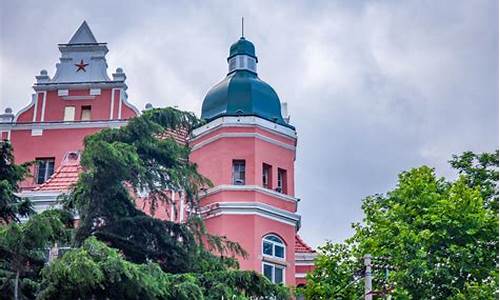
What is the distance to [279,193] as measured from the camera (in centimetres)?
2361

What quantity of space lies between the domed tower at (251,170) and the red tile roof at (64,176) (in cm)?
364

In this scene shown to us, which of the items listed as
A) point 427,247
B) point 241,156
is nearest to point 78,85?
point 241,156

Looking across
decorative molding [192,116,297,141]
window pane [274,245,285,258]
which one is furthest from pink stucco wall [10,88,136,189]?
window pane [274,245,285,258]

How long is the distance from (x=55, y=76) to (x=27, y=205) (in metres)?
11.5

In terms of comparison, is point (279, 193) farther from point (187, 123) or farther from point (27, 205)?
point (27, 205)

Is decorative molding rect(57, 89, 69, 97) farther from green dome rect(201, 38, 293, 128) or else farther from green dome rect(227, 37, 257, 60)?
green dome rect(227, 37, 257, 60)

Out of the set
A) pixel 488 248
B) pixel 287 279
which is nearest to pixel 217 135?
pixel 287 279

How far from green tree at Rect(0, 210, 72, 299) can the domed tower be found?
8629mm

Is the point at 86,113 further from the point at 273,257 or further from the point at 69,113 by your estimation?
the point at 273,257

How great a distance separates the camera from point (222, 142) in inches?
933

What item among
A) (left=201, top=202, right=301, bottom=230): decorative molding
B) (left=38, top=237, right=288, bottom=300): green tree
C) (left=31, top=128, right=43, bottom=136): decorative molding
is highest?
(left=31, top=128, right=43, bottom=136): decorative molding

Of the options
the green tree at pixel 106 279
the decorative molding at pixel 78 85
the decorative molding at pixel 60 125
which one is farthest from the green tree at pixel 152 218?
the decorative molding at pixel 78 85

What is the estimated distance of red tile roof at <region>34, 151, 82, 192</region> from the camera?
22.3 meters

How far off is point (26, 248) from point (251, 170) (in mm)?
11058
